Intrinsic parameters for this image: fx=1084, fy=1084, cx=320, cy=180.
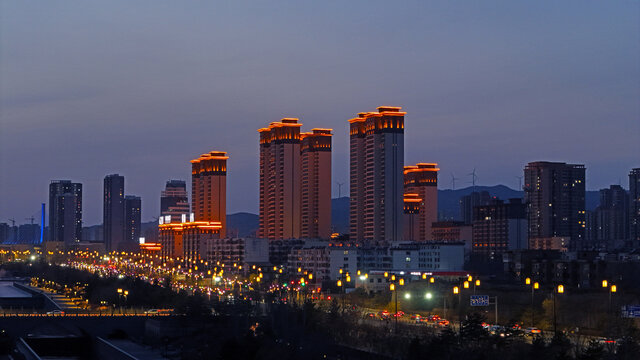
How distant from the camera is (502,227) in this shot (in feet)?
533

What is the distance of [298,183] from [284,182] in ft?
6.78

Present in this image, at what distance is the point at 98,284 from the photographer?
353ft

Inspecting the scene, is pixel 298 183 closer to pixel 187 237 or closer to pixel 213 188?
pixel 187 237

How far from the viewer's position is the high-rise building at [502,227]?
16150 cm

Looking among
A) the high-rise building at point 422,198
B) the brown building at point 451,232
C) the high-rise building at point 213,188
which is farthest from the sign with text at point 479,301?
the high-rise building at point 213,188

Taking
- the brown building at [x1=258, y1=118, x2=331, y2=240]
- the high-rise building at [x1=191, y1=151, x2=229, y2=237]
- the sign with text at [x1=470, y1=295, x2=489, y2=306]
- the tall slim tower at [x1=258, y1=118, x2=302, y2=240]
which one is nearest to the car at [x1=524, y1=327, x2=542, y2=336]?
the sign with text at [x1=470, y1=295, x2=489, y2=306]

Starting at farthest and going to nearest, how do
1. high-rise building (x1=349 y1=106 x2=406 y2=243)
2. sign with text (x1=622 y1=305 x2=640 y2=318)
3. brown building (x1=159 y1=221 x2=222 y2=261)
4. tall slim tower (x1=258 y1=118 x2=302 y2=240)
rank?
brown building (x1=159 y1=221 x2=222 y2=261)
tall slim tower (x1=258 y1=118 x2=302 y2=240)
high-rise building (x1=349 y1=106 x2=406 y2=243)
sign with text (x1=622 y1=305 x2=640 y2=318)

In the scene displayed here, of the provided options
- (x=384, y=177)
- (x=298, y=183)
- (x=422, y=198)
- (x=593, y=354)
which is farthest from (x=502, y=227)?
(x=593, y=354)

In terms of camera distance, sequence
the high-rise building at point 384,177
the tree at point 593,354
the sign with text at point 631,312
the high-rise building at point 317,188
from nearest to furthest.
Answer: the tree at point 593,354 → the sign with text at point 631,312 → the high-rise building at point 384,177 → the high-rise building at point 317,188

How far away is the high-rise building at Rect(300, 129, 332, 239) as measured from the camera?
155000 millimetres

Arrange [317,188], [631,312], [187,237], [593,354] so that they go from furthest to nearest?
[187,237], [317,188], [631,312], [593,354]

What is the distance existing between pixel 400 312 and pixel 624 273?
Result: 16754mm

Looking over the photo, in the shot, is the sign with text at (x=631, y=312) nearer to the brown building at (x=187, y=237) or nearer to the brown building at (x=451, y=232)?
the brown building at (x=187, y=237)

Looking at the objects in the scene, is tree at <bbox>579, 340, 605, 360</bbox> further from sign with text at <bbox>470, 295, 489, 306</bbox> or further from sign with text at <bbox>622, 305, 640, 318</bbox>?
sign with text at <bbox>470, 295, 489, 306</bbox>
